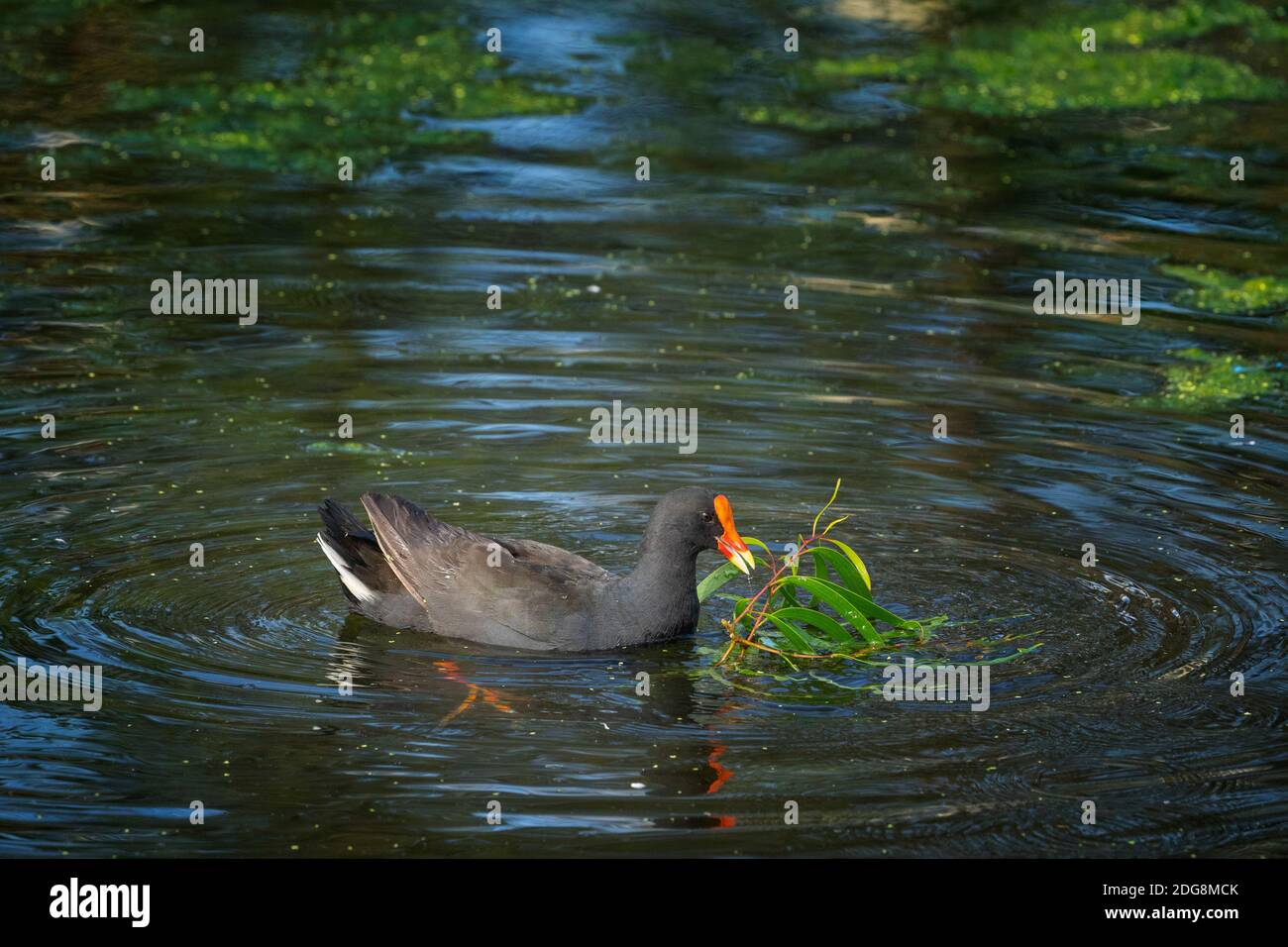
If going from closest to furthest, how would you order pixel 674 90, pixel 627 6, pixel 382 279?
1. pixel 382 279
2. pixel 674 90
3. pixel 627 6

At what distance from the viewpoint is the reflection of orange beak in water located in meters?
7.68

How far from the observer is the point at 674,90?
18.6 meters

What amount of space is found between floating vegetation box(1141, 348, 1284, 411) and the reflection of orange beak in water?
570cm

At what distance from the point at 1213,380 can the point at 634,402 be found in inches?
148

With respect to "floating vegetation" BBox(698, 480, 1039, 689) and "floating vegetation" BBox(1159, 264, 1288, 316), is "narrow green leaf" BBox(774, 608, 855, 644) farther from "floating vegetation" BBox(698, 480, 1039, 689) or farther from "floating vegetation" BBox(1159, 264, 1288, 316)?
"floating vegetation" BBox(1159, 264, 1288, 316)

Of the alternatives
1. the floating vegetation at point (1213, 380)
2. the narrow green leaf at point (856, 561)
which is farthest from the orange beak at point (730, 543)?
the floating vegetation at point (1213, 380)

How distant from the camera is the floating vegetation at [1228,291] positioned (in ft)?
45.2

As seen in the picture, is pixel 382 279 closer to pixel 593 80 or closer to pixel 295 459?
pixel 295 459

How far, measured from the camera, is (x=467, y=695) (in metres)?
7.87

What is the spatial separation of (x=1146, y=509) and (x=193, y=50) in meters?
11.9

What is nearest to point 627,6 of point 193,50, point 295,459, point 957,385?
point 193,50

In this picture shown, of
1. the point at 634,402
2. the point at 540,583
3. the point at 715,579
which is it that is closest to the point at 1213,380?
the point at 634,402

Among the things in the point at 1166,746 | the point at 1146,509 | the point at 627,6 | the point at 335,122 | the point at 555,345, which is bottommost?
the point at 1166,746

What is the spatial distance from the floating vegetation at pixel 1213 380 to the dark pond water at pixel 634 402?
55 mm
